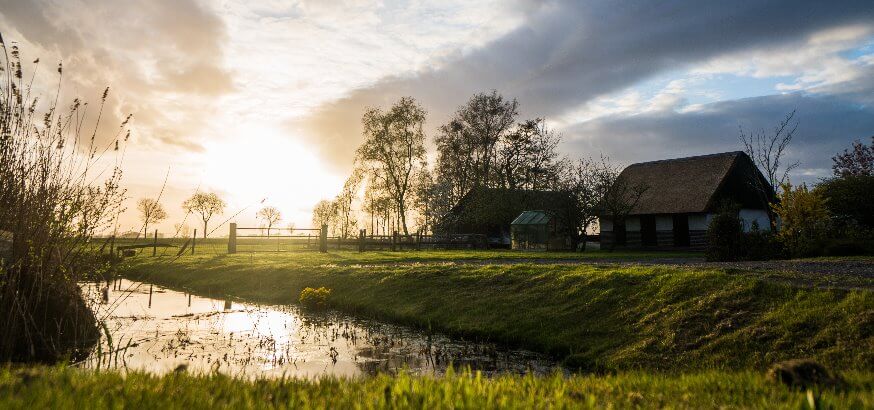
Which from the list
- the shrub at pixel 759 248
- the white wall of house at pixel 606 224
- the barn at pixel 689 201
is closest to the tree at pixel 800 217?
the shrub at pixel 759 248

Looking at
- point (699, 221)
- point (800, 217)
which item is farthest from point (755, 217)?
point (800, 217)

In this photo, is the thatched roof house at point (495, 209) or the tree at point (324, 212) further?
the tree at point (324, 212)

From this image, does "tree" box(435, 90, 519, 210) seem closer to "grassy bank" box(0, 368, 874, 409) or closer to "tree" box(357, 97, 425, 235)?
"tree" box(357, 97, 425, 235)

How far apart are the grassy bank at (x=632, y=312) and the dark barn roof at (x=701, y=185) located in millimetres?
27606

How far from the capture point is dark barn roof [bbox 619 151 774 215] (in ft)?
128

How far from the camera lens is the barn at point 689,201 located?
3862 cm

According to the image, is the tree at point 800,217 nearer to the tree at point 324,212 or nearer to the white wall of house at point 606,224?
the white wall of house at point 606,224

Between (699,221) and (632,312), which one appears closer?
(632,312)

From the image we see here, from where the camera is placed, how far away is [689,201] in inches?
1539

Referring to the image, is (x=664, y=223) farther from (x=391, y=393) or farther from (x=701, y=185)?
(x=391, y=393)

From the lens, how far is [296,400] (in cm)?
409

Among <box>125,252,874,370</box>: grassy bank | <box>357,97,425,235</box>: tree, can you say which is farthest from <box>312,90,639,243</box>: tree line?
<box>125,252,874,370</box>: grassy bank

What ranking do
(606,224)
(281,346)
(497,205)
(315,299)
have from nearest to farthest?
1. (281,346)
2. (315,299)
3. (497,205)
4. (606,224)

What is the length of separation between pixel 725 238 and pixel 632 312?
11.5m
